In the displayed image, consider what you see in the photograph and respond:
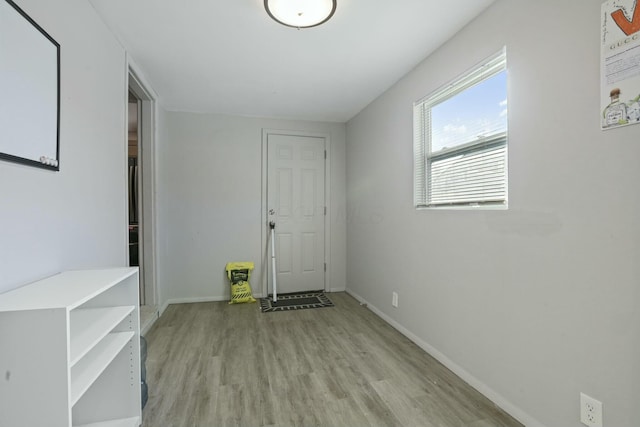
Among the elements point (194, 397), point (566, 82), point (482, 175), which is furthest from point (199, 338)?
point (566, 82)

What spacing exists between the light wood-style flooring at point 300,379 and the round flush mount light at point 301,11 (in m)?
2.29

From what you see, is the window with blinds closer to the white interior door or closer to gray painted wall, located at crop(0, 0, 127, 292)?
the white interior door

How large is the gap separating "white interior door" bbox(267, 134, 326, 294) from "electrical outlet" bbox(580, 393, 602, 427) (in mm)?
3061

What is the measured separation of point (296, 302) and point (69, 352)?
9.33ft

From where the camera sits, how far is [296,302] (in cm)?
364

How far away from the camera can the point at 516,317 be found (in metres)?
1.61

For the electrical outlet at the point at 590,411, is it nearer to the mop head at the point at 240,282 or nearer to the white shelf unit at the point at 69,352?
the white shelf unit at the point at 69,352

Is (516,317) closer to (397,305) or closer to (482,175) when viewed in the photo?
(482,175)

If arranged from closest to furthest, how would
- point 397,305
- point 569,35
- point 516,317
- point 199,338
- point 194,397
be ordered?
1. point 569,35
2. point 516,317
3. point 194,397
4. point 199,338
5. point 397,305

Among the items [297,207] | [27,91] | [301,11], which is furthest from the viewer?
[297,207]

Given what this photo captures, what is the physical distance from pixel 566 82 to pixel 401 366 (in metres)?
1.98

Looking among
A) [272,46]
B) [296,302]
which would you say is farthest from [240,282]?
[272,46]

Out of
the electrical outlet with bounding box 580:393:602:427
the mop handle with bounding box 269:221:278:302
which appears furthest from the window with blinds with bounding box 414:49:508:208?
the mop handle with bounding box 269:221:278:302

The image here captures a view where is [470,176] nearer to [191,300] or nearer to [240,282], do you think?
[240,282]
